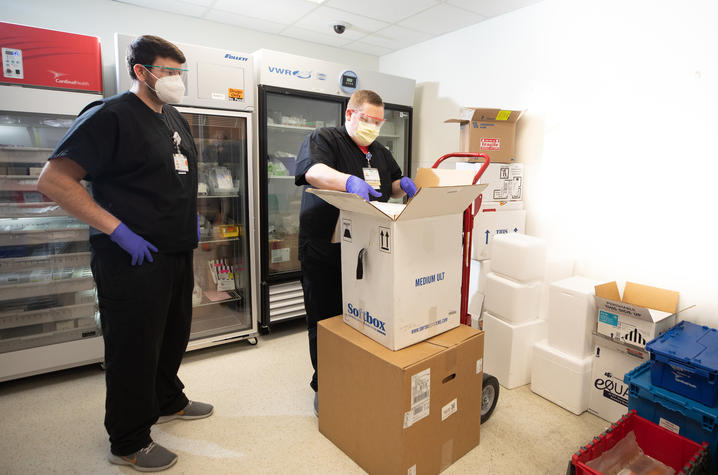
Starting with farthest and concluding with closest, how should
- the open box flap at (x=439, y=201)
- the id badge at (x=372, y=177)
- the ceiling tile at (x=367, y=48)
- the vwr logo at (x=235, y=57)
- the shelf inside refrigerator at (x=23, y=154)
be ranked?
the ceiling tile at (x=367, y=48)
the vwr logo at (x=235, y=57)
the shelf inside refrigerator at (x=23, y=154)
the id badge at (x=372, y=177)
the open box flap at (x=439, y=201)

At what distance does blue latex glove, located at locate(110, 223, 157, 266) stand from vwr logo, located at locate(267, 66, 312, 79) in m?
1.85

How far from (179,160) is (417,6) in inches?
90.4

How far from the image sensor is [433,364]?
163 centimetres

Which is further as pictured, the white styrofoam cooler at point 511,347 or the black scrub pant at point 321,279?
the white styrofoam cooler at point 511,347

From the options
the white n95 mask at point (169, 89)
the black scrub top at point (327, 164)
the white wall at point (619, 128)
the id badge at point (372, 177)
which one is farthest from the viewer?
the white wall at point (619, 128)

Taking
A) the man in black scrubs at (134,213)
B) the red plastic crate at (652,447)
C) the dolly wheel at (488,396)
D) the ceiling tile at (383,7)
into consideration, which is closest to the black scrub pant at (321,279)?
the man in black scrubs at (134,213)

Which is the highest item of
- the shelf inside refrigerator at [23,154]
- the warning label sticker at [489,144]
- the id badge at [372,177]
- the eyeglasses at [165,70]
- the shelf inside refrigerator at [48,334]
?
the eyeglasses at [165,70]

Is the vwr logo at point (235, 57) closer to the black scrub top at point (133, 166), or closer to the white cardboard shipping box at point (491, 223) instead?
the black scrub top at point (133, 166)

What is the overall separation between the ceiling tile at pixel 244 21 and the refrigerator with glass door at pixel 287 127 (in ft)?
2.37

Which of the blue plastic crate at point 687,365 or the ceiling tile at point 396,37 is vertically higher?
the ceiling tile at point 396,37

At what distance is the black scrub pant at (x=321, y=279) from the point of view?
211 centimetres

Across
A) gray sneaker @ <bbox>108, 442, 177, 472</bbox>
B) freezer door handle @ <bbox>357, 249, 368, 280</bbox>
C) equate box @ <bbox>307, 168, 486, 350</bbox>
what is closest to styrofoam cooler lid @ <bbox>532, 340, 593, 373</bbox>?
equate box @ <bbox>307, 168, 486, 350</bbox>

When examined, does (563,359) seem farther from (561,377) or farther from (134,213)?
(134,213)

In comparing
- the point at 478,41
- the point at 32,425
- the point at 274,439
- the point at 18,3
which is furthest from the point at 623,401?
the point at 18,3
